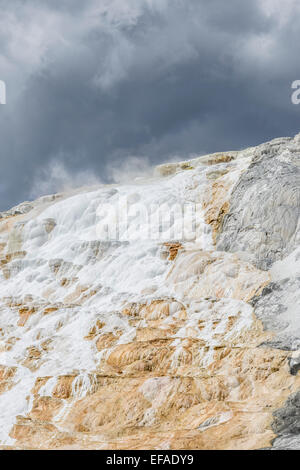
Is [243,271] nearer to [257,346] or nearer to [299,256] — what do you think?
[299,256]

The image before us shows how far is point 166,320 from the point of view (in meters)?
20.4

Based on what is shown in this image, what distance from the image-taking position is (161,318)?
20688 millimetres

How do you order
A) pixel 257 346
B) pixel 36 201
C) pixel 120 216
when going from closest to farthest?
pixel 257 346 < pixel 120 216 < pixel 36 201

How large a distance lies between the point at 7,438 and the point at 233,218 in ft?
58.9

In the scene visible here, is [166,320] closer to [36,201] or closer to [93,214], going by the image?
[93,214]

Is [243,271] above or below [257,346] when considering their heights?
above

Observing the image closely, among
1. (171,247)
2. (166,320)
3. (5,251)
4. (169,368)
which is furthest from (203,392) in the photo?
(5,251)

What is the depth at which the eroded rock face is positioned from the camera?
43.1 feet

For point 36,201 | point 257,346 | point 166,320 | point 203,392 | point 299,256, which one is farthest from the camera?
point 36,201

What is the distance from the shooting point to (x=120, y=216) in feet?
111

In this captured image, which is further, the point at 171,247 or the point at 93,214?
the point at 93,214

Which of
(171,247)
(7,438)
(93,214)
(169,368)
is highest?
(93,214)

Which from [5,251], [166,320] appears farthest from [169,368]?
Answer: [5,251]

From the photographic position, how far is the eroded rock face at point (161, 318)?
1312 cm
